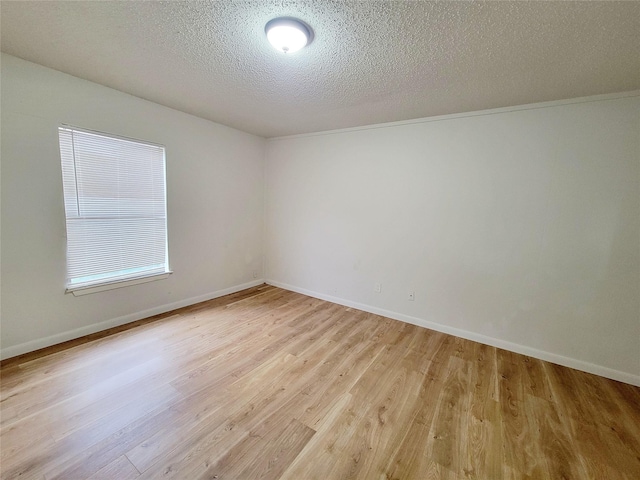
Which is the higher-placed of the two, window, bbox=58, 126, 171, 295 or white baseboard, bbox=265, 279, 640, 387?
window, bbox=58, 126, 171, 295

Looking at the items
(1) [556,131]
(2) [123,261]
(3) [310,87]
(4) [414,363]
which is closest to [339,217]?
(3) [310,87]

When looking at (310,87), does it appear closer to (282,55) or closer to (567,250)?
(282,55)

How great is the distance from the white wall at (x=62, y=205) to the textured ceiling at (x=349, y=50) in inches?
9.9

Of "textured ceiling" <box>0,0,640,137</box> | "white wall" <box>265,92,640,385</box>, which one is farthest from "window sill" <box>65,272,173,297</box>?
"white wall" <box>265,92,640,385</box>

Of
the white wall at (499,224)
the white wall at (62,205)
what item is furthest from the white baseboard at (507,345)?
the white wall at (62,205)

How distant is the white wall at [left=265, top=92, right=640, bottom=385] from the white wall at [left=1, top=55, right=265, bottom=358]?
4.68 ft

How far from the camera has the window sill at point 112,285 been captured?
8.46ft

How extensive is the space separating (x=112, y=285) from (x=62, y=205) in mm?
922

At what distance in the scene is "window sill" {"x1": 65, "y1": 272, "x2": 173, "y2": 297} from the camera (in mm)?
2578

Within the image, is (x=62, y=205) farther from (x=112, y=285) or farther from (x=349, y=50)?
(x=349, y=50)

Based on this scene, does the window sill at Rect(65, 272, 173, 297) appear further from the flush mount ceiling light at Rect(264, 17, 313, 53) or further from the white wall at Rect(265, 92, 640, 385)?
the flush mount ceiling light at Rect(264, 17, 313, 53)

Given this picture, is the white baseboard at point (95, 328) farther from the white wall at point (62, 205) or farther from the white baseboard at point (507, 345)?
the white baseboard at point (507, 345)

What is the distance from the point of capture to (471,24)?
58.3 inches

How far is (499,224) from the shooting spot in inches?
108
